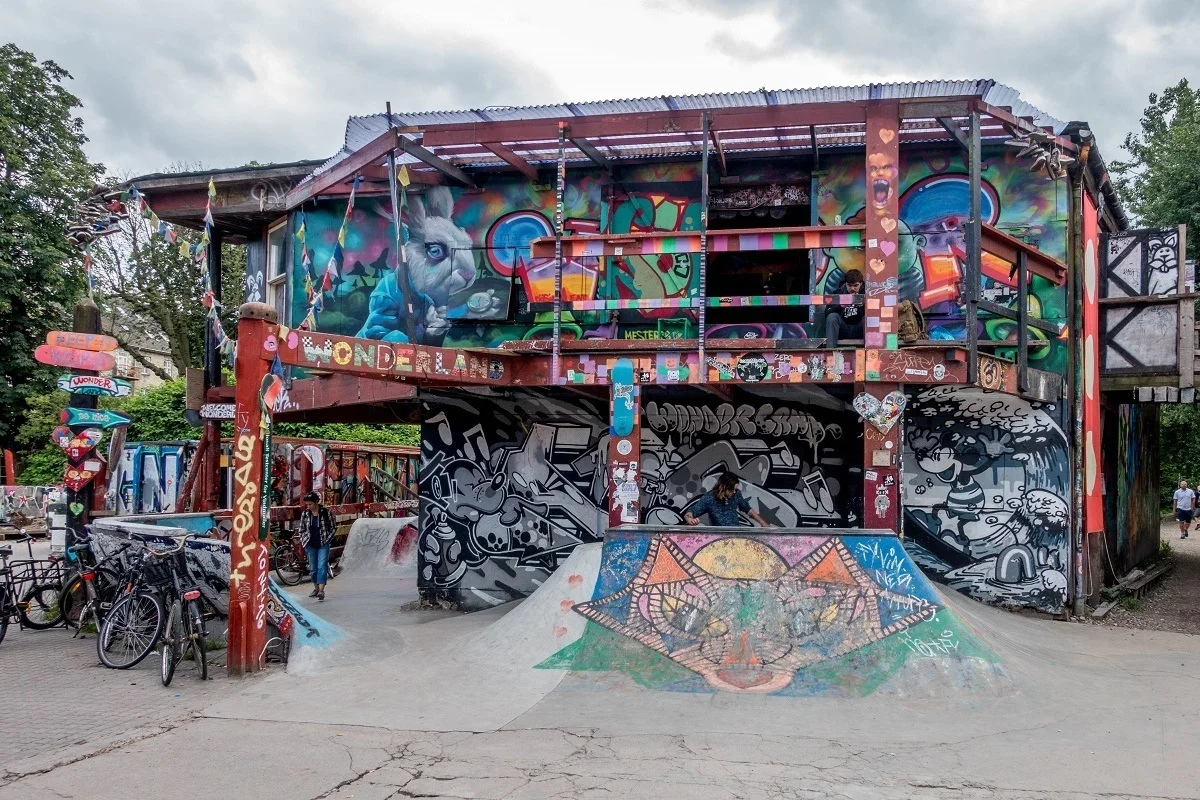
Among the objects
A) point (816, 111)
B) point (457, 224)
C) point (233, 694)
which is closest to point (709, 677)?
point (233, 694)

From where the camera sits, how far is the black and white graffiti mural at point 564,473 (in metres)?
12.2

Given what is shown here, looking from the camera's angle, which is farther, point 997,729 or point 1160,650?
point 1160,650

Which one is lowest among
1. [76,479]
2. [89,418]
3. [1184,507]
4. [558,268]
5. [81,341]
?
[1184,507]

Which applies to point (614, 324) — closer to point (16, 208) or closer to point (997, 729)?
point (997, 729)

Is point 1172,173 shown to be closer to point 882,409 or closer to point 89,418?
point 882,409

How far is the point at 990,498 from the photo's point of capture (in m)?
11.5

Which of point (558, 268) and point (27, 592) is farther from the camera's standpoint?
point (27, 592)

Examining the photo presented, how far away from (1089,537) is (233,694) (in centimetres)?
1003

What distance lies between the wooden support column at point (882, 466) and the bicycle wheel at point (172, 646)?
671cm

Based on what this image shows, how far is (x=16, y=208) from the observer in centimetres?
2833

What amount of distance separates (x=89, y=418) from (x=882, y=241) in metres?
9.83

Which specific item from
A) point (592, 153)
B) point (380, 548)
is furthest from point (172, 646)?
point (380, 548)

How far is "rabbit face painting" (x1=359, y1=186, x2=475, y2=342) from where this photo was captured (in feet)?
43.7

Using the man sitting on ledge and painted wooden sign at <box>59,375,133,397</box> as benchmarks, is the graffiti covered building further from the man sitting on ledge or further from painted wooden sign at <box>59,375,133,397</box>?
painted wooden sign at <box>59,375,133,397</box>
